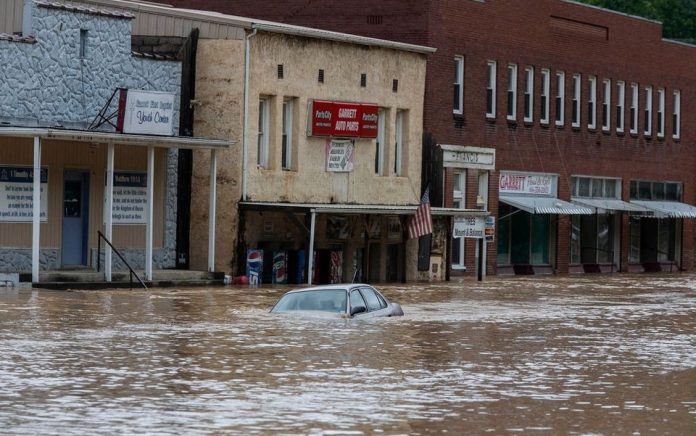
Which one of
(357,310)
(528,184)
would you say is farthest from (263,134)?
(528,184)

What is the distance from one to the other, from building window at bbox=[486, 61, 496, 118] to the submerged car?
28.8 meters

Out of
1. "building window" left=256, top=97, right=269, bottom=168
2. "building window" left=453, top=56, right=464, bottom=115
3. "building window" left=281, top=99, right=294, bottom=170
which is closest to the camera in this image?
"building window" left=256, top=97, right=269, bottom=168

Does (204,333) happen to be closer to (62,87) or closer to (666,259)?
(62,87)

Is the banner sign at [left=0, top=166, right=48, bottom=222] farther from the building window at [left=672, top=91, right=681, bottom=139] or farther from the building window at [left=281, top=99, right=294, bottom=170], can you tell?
the building window at [left=672, top=91, right=681, bottom=139]

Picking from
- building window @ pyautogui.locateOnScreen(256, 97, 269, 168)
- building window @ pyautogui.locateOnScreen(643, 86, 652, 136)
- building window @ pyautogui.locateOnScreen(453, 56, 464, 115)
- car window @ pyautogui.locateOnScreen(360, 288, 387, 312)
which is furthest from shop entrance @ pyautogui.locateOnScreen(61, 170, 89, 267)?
building window @ pyautogui.locateOnScreen(643, 86, 652, 136)

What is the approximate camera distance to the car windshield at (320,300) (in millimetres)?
28875

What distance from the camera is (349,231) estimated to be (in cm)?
4850

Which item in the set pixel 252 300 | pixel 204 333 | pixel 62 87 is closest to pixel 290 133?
pixel 62 87

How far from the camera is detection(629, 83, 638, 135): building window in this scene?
6831 cm

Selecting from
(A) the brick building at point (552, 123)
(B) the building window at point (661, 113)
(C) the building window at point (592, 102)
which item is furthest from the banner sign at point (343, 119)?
(B) the building window at point (661, 113)

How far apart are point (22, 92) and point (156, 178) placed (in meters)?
5.40

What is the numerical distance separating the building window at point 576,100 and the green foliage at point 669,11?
4166cm

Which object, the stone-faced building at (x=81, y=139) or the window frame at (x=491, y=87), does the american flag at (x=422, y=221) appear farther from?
the window frame at (x=491, y=87)

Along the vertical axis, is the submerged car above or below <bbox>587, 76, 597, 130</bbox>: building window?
below
